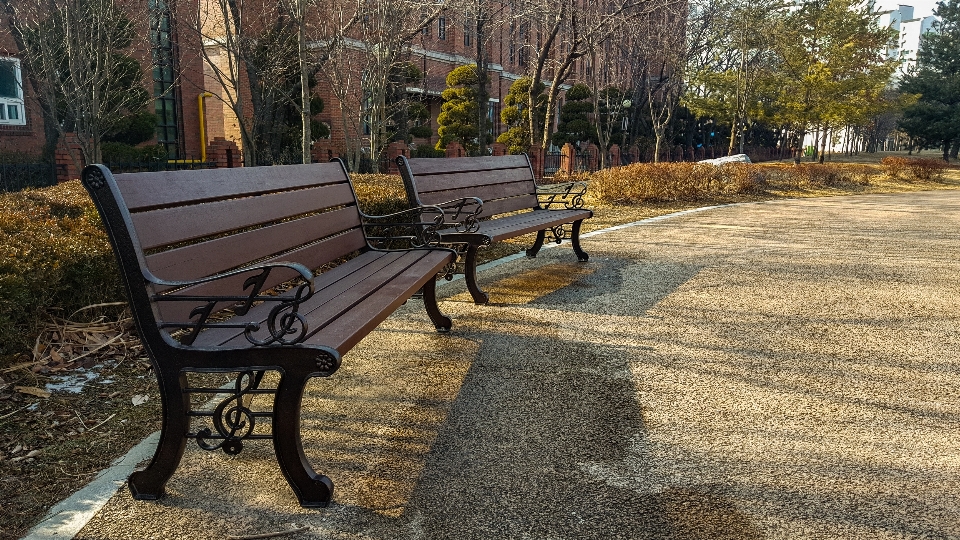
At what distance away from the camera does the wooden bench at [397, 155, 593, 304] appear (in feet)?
18.1

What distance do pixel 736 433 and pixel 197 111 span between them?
2439 cm

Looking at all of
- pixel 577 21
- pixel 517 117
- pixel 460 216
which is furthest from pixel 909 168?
pixel 460 216

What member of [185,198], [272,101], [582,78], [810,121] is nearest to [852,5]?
[810,121]

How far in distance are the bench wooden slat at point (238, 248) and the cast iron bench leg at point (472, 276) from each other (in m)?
1.13

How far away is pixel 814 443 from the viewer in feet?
10.6

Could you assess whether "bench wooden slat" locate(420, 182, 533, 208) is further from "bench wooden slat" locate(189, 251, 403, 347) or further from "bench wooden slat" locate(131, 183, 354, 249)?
"bench wooden slat" locate(131, 183, 354, 249)

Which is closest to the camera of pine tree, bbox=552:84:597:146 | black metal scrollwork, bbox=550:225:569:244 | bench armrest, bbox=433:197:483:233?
bench armrest, bbox=433:197:483:233

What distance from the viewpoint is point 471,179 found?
6.70m

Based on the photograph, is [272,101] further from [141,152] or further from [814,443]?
[814,443]

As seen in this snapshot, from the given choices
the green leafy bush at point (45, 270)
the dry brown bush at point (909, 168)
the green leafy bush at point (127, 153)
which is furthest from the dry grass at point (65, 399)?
the dry brown bush at point (909, 168)

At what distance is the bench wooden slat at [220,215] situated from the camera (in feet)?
8.91

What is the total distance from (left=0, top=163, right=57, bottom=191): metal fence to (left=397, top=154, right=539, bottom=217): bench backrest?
28.9 ft

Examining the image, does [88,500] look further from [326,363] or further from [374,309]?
[374,309]

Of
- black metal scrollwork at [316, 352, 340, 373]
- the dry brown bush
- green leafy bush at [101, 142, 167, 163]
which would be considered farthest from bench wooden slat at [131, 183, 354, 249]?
the dry brown bush
